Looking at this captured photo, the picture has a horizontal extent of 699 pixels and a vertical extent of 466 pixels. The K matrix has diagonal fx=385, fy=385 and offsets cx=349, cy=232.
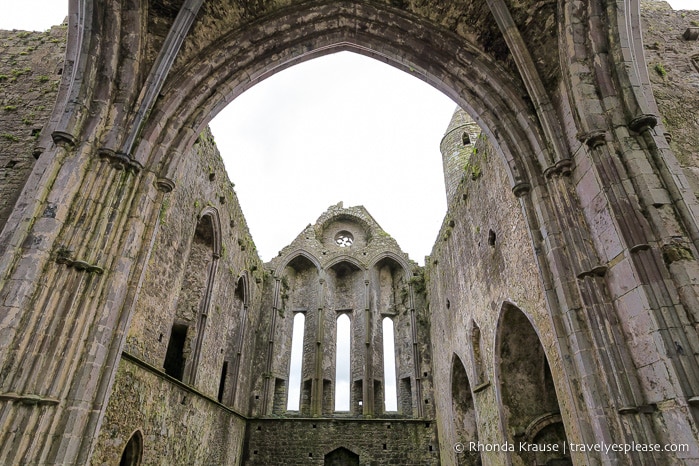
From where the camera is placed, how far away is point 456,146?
607 inches

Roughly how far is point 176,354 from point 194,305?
45.1 inches

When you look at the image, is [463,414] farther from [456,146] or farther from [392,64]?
[456,146]

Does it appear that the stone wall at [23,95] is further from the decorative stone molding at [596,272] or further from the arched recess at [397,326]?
the arched recess at [397,326]

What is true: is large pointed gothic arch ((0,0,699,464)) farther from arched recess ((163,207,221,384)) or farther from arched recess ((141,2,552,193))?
arched recess ((163,207,221,384))

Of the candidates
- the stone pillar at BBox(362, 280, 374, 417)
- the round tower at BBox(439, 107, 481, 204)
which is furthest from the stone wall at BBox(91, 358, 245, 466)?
the round tower at BBox(439, 107, 481, 204)

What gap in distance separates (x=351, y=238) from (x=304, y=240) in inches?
86.8

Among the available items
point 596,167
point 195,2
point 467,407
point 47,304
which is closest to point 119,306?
point 47,304

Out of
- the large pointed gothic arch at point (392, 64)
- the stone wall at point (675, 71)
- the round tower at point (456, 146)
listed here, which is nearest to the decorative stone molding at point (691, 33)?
the stone wall at point (675, 71)

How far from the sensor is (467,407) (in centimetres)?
969

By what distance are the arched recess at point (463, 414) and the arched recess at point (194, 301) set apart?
6.31 meters

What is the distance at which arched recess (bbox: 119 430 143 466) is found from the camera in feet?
20.4

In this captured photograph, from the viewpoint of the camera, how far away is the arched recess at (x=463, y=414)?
9.21 meters

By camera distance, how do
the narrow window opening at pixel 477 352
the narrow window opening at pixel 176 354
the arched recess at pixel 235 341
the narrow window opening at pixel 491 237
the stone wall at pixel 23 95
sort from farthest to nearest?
the arched recess at pixel 235 341 → the narrow window opening at pixel 176 354 → the narrow window opening at pixel 477 352 → the narrow window opening at pixel 491 237 → the stone wall at pixel 23 95

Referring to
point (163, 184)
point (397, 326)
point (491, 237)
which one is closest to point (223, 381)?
point (397, 326)
